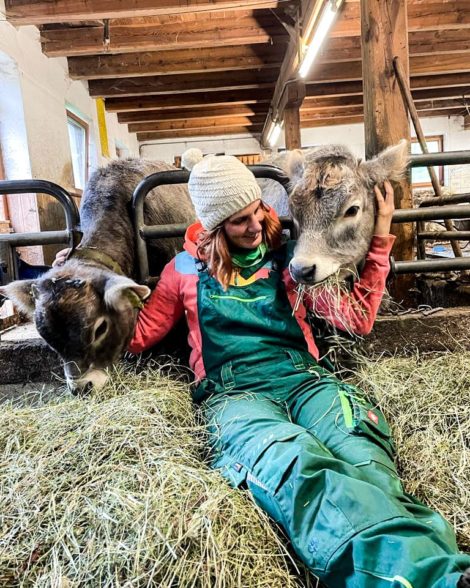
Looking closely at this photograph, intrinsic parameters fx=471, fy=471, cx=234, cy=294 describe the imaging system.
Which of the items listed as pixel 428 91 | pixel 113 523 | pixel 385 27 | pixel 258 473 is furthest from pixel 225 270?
pixel 428 91

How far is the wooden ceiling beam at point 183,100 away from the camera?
10.9 m

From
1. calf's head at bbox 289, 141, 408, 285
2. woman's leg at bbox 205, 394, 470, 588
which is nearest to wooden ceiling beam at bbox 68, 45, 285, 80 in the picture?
calf's head at bbox 289, 141, 408, 285

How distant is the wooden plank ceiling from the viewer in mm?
5977

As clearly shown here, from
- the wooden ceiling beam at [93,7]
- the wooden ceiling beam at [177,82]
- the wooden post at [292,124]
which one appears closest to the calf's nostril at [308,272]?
the wooden ceiling beam at [93,7]

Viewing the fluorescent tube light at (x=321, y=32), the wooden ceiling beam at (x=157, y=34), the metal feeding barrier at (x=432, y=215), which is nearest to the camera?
the metal feeding barrier at (x=432, y=215)

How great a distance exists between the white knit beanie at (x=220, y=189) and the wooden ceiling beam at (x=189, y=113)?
10889mm

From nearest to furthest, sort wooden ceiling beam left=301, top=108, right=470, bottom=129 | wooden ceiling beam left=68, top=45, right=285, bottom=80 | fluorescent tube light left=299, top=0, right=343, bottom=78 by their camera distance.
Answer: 1. fluorescent tube light left=299, top=0, right=343, bottom=78
2. wooden ceiling beam left=68, top=45, right=285, bottom=80
3. wooden ceiling beam left=301, top=108, right=470, bottom=129

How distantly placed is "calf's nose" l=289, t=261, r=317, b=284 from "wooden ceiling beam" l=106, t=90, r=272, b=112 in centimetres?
982

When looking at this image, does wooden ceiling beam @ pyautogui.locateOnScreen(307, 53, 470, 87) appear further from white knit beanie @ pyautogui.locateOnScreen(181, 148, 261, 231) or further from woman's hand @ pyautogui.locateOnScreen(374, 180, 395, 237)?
white knit beanie @ pyautogui.locateOnScreen(181, 148, 261, 231)

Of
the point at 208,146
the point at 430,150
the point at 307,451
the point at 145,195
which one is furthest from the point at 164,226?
the point at 430,150

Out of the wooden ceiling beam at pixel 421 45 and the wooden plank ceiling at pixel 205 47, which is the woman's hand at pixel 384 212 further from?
the wooden ceiling beam at pixel 421 45

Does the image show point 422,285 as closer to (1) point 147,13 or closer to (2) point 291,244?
(2) point 291,244

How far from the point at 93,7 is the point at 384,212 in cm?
531

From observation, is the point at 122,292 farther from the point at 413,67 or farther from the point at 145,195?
the point at 413,67
